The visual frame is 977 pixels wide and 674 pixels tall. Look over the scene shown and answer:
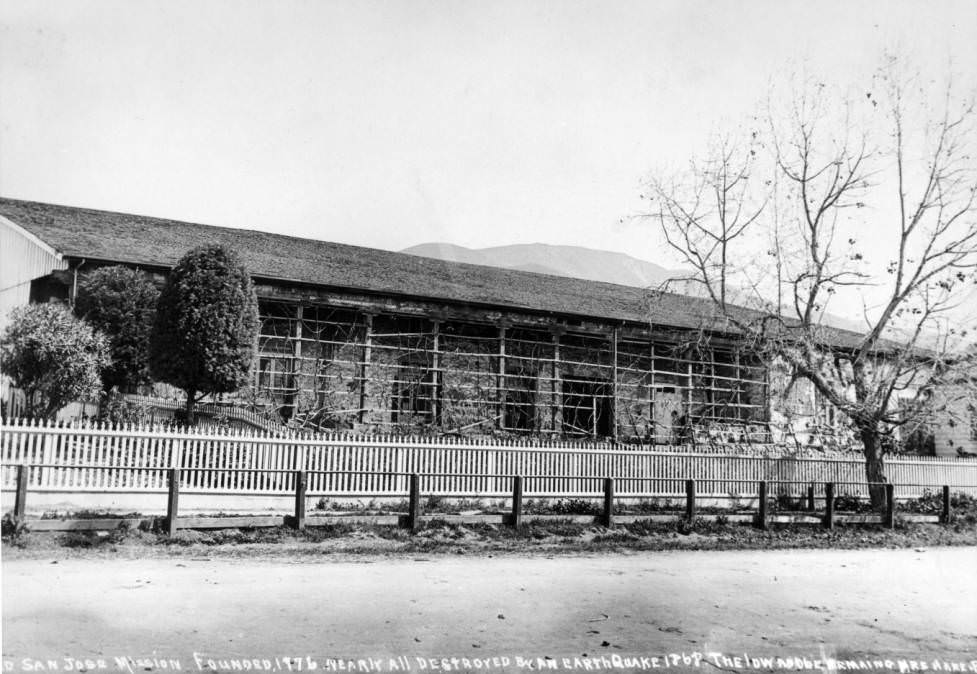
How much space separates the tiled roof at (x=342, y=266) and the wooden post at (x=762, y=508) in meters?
5.07

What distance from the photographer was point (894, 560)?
11672 millimetres

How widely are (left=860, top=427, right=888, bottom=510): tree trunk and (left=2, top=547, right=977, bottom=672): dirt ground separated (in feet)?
22.8

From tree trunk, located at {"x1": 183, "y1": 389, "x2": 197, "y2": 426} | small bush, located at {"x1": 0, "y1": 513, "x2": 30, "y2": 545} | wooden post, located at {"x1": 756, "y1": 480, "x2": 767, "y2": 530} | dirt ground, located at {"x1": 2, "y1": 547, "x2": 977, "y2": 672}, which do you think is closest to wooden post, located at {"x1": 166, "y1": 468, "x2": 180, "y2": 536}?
dirt ground, located at {"x1": 2, "y1": 547, "x2": 977, "y2": 672}

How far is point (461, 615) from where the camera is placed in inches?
255

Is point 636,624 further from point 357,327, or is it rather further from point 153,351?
point 357,327

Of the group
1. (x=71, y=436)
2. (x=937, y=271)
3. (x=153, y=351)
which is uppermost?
(x=937, y=271)

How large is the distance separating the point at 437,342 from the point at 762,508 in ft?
35.4

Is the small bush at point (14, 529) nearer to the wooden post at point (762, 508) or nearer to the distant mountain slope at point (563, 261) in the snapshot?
the distant mountain slope at point (563, 261)

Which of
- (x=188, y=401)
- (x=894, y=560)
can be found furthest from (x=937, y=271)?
(x=188, y=401)

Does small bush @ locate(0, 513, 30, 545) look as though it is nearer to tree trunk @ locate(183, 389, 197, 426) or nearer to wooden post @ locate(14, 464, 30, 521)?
wooden post @ locate(14, 464, 30, 521)

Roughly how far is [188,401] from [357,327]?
20.7ft

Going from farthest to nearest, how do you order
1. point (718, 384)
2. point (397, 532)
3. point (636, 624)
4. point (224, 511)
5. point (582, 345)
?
point (718, 384) → point (582, 345) → point (224, 511) → point (397, 532) → point (636, 624)

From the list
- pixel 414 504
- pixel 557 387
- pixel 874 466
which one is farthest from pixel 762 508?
pixel 557 387

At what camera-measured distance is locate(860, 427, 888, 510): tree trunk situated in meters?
16.4
